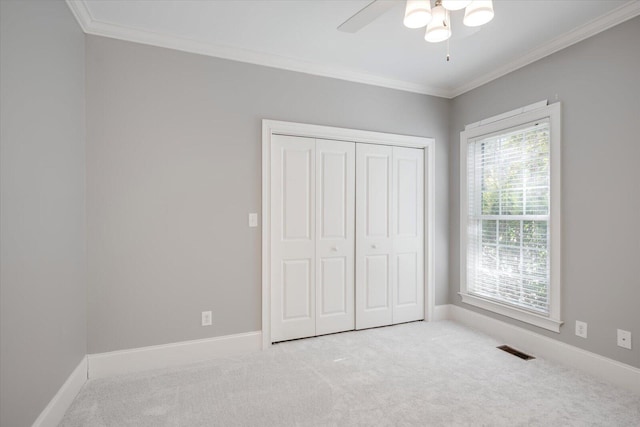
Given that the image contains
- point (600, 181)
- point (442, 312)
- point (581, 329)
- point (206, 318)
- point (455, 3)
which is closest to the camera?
point (455, 3)

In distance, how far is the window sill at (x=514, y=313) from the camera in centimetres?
289

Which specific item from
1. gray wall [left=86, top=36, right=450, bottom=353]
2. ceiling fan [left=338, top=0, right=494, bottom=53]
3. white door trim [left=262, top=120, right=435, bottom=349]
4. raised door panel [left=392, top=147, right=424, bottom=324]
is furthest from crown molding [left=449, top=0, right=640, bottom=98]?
gray wall [left=86, top=36, right=450, bottom=353]

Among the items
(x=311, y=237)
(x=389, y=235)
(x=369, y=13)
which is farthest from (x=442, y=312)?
(x=369, y=13)

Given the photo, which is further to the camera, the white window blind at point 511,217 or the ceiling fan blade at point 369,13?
the white window blind at point 511,217

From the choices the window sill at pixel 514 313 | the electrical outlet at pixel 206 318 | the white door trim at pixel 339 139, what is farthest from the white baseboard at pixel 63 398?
the window sill at pixel 514 313

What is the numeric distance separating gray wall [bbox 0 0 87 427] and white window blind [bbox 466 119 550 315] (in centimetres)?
361

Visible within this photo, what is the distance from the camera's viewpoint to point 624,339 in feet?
7.95

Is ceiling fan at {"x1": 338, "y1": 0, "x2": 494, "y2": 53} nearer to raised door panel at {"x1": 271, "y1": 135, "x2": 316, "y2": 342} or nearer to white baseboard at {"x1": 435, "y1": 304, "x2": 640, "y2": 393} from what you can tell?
raised door panel at {"x1": 271, "y1": 135, "x2": 316, "y2": 342}

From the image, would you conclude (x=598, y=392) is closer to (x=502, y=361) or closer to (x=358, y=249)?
(x=502, y=361)

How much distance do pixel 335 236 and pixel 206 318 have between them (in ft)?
4.70

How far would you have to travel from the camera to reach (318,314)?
11.2 ft

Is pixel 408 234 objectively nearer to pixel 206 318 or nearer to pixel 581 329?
pixel 581 329

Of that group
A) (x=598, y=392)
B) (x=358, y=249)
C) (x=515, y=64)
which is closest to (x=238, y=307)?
(x=358, y=249)

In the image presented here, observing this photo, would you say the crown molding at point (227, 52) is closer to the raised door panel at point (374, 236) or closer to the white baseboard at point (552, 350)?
the raised door panel at point (374, 236)
